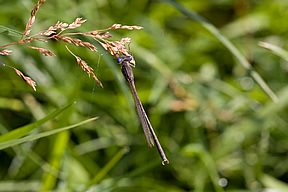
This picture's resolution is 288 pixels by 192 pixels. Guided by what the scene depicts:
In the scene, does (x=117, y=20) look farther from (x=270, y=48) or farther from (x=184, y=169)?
(x=270, y=48)

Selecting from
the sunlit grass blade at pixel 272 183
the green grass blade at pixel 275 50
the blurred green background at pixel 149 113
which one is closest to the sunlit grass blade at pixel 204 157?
the blurred green background at pixel 149 113

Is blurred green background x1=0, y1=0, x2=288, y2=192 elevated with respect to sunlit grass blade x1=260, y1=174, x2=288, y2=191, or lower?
elevated

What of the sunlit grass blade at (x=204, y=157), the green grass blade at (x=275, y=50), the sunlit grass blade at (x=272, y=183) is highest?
the green grass blade at (x=275, y=50)

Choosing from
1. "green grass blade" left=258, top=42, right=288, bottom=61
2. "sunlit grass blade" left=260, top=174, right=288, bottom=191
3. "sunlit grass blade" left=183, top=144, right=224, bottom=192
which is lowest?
"sunlit grass blade" left=260, top=174, right=288, bottom=191

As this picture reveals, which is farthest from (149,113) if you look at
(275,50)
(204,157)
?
(275,50)

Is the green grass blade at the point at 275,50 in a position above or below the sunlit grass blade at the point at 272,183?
above

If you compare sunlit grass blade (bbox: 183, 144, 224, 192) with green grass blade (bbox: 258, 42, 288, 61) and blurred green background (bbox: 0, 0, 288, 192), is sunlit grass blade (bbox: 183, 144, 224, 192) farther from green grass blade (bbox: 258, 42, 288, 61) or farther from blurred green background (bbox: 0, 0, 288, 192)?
green grass blade (bbox: 258, 42, 288, 61)

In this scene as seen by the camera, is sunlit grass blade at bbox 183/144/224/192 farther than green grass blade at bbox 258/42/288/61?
Yes

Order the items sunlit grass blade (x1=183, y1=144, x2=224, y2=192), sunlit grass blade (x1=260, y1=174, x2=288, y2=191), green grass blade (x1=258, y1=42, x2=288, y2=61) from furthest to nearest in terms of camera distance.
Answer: sunlit grass blade (x1=260, y1=174, x2=288, y2=191)
sunlit grass blade (x1=183, y1=144, x2=224, y2=192)
green grass blade (x1=258, y1=42, x2=288, y2=61)

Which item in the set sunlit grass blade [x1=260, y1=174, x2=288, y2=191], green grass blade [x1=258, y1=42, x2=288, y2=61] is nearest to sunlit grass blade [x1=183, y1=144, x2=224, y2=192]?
sunlit grass blade [x1=260, y1=174, x2=288, y2=191]

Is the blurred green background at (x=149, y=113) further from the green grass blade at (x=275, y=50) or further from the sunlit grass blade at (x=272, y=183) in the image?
the green grass blade at (x=275, y=50)

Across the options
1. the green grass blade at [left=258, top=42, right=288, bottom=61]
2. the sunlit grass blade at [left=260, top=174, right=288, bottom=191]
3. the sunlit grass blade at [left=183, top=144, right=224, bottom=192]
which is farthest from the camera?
the sunlit grass blade at [left=260, top=174, right=288, bottom=191]
